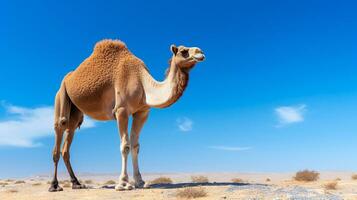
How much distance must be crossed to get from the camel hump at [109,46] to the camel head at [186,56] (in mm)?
2505

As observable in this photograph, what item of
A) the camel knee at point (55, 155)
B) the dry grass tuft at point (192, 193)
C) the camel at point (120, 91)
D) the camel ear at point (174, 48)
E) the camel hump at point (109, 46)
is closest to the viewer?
the dry grass tuft at point (192, 193)

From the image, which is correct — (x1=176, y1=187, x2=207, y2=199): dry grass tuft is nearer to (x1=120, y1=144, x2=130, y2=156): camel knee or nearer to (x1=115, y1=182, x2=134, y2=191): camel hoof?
(x1=115, y1=182, x2=134, y2=191): camel hoof

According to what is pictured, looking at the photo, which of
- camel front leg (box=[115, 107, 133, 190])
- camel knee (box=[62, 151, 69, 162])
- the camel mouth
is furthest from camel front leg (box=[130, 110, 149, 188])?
camel knee (box=[62, 151, 69, 162])

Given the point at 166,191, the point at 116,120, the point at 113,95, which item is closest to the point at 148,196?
the point at 166,191

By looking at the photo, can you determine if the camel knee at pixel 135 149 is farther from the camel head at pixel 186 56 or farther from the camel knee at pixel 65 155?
the camel knee at pixel 65 155

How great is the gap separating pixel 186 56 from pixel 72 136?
5988mm

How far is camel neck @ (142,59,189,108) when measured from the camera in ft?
39.0

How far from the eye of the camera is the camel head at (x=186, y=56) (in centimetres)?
1175

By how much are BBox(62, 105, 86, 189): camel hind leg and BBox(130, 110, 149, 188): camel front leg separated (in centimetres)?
296

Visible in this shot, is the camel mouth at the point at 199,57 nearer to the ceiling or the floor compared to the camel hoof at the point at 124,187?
nearer to the ceiling

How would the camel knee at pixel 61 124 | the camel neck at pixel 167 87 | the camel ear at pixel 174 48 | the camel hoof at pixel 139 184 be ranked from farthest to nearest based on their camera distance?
the camel knee at pixel 61 124, the camel hoof at pixel 139 184, the camel ear at pixel 174 48, the camel neck at pixel 167 87

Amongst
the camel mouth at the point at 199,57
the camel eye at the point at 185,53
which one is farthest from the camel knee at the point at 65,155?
the camel mouth at the point at 199,57

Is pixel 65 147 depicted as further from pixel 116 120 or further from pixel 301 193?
pixel 301 193

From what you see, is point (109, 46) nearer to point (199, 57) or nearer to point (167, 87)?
point (167, 87)
